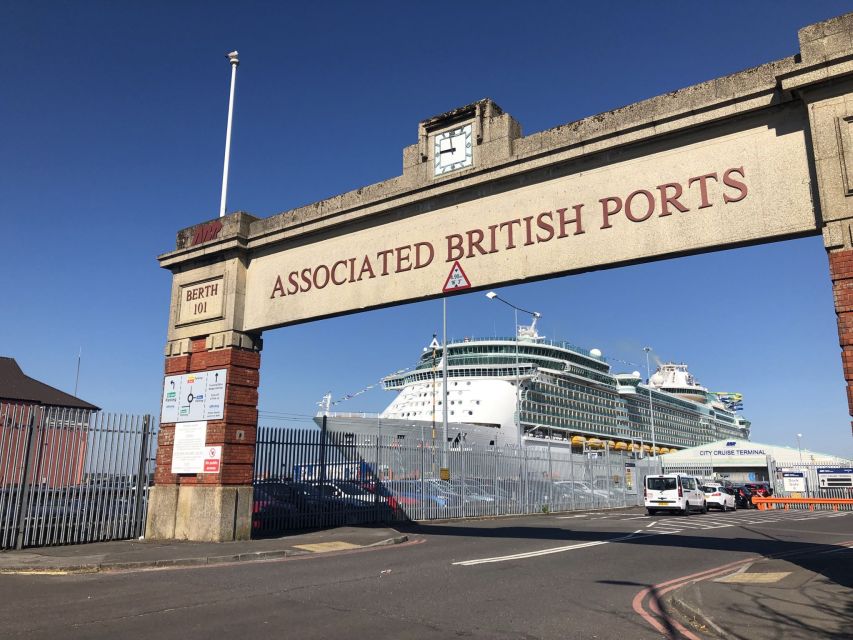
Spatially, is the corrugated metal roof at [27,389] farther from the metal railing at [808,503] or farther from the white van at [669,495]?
the metal railing at [808,503]

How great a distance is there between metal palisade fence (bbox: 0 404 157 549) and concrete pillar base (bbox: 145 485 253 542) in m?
0.40

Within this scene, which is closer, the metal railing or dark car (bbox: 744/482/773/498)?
the metal railing

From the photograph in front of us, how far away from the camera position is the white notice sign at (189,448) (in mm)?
14070

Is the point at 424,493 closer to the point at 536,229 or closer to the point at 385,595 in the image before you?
the point at 536,229

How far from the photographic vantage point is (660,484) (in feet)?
91.5

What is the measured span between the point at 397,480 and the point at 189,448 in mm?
8342

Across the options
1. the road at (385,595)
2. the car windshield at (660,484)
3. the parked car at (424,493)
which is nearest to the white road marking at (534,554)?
the road at (385,595)

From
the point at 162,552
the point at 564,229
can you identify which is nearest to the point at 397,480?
the point at 162,552

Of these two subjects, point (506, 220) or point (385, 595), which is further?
point (506, 220)

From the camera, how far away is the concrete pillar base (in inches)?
527

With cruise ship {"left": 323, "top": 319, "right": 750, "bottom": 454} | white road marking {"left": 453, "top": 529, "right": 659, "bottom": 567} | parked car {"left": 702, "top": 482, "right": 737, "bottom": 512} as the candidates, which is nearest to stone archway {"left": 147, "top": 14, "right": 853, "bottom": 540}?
white road marking {"left": 453, "top": 529, "right": 659, "bottom": 567}

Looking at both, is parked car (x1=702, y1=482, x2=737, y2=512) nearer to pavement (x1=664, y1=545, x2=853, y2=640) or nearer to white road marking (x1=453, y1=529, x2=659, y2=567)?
white road marking (x1=453, y1=529, x2=659, y2=567)

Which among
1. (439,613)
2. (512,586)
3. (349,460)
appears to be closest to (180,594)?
(439,613)

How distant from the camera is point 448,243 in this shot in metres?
12.3
